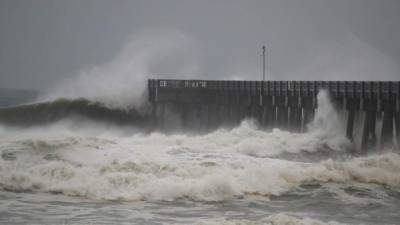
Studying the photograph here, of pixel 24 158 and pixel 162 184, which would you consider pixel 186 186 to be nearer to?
pixel 162 184

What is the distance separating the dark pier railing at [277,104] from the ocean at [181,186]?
232 cm

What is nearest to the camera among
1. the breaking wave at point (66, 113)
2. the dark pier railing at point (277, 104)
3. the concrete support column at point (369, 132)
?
the dark pier railing at point (277, 104)

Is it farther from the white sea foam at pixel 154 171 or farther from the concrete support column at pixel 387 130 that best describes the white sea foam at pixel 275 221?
the concrete support column at pixel 387 130

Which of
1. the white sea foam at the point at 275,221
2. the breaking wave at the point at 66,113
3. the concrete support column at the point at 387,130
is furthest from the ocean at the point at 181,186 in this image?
the breaking wave at the point at 66,113

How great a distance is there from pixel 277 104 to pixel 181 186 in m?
16.7

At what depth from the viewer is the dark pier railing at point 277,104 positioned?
32500mm

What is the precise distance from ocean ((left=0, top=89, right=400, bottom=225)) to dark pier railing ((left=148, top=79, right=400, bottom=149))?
7.60 ft

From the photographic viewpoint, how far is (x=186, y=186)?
22.1 meters

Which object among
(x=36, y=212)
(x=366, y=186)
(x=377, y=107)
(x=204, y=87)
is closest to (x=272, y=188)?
(x=366, y=186)

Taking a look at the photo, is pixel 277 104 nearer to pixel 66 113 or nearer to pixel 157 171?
pixel 66 113

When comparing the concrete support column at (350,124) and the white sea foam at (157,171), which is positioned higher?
the concrete support column at (350,124)

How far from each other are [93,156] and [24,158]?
2.21 meters

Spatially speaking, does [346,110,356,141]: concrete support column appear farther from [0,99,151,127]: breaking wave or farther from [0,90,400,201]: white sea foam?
[0,99,151,127]: breaking wave

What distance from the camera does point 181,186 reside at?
22062mm
